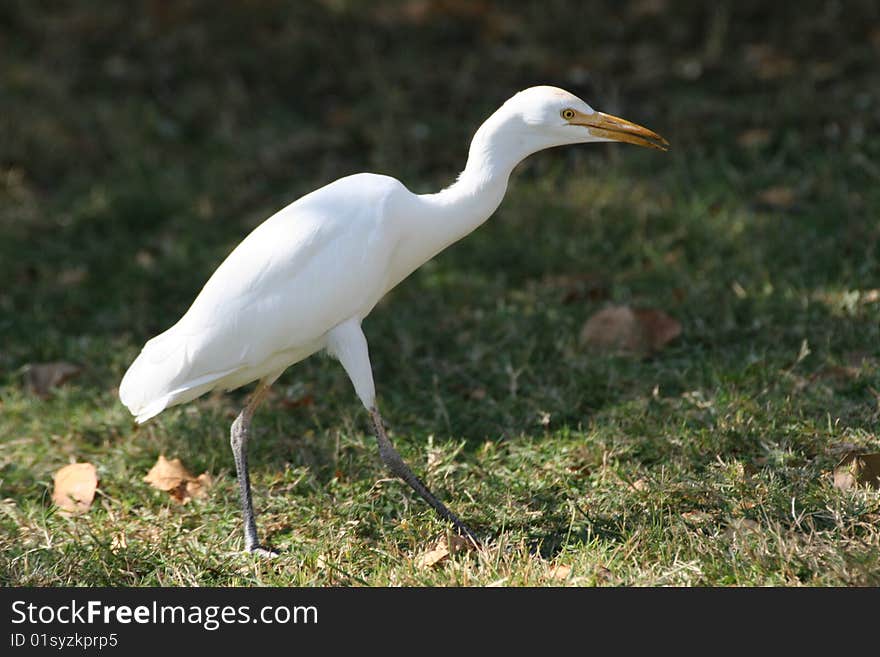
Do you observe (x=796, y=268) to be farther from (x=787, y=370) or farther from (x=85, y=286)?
(x=85, y=286)

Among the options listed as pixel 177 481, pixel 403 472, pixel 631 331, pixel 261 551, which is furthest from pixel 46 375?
pixel 631 331

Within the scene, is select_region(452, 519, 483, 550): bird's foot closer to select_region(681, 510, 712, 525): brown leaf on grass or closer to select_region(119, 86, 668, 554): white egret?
select_region(119, 86, 668, 554): white egret

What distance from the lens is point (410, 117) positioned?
6.90 meters

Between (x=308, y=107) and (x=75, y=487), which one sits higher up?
(x=308, y=107)

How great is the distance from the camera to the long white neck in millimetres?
3635

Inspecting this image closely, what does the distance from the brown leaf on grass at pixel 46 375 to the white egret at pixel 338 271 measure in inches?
45.1

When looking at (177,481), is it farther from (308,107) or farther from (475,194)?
(308,107)

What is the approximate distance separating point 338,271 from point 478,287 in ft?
5.85

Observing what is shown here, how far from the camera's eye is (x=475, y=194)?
366 centimetres

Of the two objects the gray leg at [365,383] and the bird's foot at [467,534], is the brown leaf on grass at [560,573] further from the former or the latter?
the gray leg at [365,383]

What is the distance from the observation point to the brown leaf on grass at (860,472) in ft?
11.5

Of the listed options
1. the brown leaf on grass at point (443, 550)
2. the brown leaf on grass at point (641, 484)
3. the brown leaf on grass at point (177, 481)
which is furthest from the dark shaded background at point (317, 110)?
the brown leaf on grass at point (443, 550)
